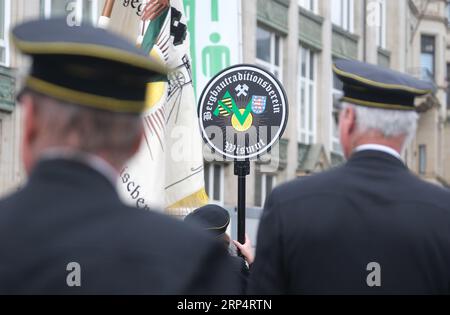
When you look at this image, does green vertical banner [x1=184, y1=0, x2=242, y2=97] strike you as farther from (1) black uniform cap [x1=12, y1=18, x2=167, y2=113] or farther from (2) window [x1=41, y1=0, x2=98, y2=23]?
(1) black uniform cap [x1=12, y1=18, x2=167, y2=113]

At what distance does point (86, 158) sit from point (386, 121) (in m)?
1.62

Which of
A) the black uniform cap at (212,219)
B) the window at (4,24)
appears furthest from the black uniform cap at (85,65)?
the window at (4,24)

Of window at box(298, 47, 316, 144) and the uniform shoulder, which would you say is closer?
the uniform shoulder

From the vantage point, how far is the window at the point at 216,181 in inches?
1024

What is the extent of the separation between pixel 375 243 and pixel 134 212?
1.30 m

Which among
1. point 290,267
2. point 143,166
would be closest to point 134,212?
point 290,267

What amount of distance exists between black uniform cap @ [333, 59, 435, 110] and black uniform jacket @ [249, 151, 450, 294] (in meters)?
0.37

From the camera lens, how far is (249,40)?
2728 cm

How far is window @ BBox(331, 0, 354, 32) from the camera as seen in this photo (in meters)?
35.1

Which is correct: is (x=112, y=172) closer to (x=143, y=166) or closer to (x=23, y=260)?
(x=23, y=260)

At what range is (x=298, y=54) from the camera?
104 ft

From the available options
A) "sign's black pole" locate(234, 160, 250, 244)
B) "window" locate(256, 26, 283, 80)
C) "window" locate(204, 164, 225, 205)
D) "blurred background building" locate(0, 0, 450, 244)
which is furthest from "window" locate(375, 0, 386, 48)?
"sign's black pole" locate(234, 160, 250, 244)

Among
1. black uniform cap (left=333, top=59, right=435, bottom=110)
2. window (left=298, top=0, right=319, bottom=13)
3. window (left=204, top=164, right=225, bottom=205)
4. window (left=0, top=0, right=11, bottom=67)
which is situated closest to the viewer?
black uniform cap (left=333, top=59, right=435, bottom=110)

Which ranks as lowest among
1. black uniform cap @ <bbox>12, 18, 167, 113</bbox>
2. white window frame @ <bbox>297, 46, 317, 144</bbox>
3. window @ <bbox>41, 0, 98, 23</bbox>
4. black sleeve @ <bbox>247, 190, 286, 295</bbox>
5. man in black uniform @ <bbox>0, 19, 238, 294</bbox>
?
black sleeve @ <bbox>247, 190, 286, 295</bbox>
